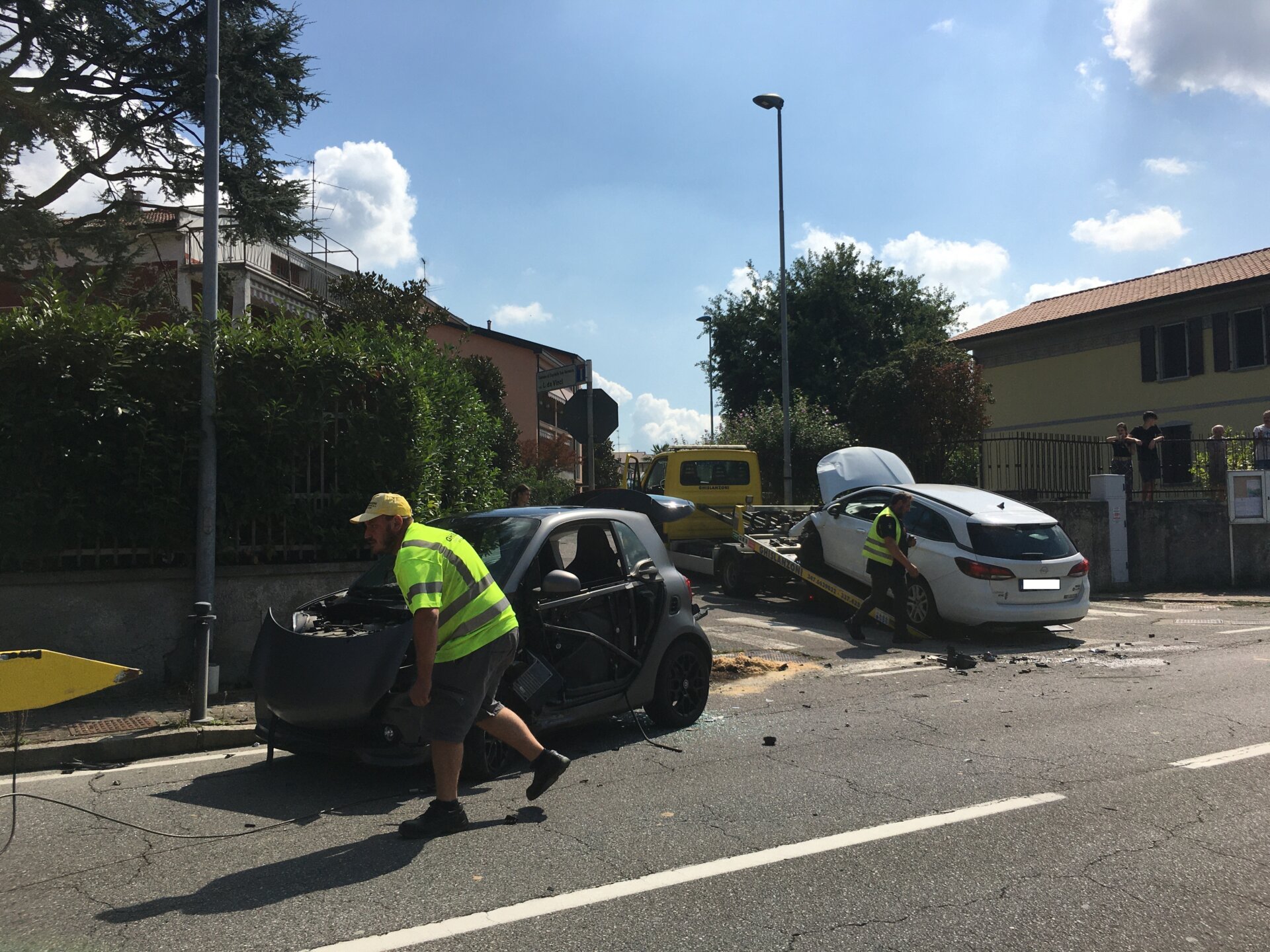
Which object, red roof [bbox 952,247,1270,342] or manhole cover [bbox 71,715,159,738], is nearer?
manhole cover [bbox 71,715,159,738]

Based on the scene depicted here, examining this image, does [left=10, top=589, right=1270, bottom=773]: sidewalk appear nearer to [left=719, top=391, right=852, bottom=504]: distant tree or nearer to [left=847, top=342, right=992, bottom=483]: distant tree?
[left=719, top=391, right=852, bottom=504]: distant tree

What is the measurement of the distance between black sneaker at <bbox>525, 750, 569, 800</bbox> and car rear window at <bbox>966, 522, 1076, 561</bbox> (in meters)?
7.41

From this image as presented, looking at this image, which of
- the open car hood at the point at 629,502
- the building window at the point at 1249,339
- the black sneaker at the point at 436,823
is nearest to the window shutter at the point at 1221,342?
the building window at the point at 1249,339

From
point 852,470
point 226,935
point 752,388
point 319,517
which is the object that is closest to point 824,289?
point 752,388

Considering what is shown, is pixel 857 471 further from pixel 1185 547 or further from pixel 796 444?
pixel 796 444

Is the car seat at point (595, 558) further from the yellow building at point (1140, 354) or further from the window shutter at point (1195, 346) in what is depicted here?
the window shutter at point (1195, 346)

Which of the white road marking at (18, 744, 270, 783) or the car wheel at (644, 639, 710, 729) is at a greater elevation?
the car wheel at (644, 639, 710, 729)

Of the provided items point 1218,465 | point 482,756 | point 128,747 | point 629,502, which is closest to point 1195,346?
point 1218,465

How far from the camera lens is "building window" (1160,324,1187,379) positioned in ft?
91.0

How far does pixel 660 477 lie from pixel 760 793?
13.0 metres

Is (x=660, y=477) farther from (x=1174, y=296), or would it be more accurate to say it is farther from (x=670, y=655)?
(x=1174, y=296)

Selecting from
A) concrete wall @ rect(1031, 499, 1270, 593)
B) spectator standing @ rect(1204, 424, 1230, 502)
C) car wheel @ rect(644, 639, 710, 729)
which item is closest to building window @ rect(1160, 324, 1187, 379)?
spectator standing @ rect(1204, 424, 1230, 502)

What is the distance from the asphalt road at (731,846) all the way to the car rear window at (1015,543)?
3.63 meters

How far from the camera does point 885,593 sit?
1158 centimetres
